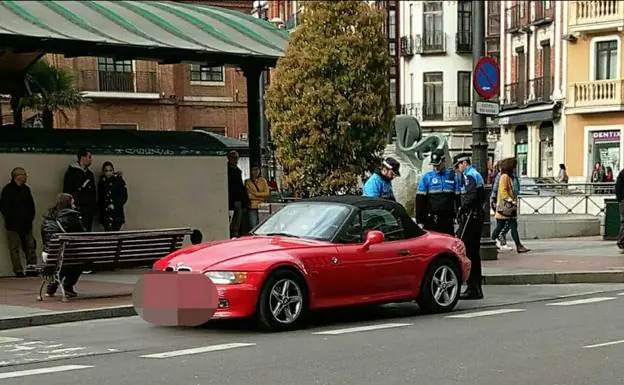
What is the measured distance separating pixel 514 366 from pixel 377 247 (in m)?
3.24

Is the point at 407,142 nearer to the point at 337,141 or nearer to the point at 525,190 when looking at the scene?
the point at 525,190

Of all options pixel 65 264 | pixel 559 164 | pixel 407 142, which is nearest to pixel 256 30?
pixel 65 264

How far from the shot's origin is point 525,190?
29438 millimetres

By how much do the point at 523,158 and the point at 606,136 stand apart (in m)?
6.07

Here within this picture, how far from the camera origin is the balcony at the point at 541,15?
147ft

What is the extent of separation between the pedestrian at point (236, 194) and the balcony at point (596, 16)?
27113 mm

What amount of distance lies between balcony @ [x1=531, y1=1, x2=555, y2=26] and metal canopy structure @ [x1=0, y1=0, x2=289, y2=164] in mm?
26773

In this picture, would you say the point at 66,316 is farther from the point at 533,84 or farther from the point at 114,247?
the point at 533,84

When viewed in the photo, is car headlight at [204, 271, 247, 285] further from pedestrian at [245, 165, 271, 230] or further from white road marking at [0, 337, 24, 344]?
pedestrian at [245, 165, 271, 230]

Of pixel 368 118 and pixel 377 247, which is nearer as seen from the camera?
pixel 377 247

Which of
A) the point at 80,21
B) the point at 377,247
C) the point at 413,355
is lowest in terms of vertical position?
the point at 413,355

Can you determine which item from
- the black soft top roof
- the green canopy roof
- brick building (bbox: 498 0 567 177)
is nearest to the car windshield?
the black soft top roof

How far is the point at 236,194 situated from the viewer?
62.3ft

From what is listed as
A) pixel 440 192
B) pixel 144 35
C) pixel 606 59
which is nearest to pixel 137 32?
pixel 144 35
